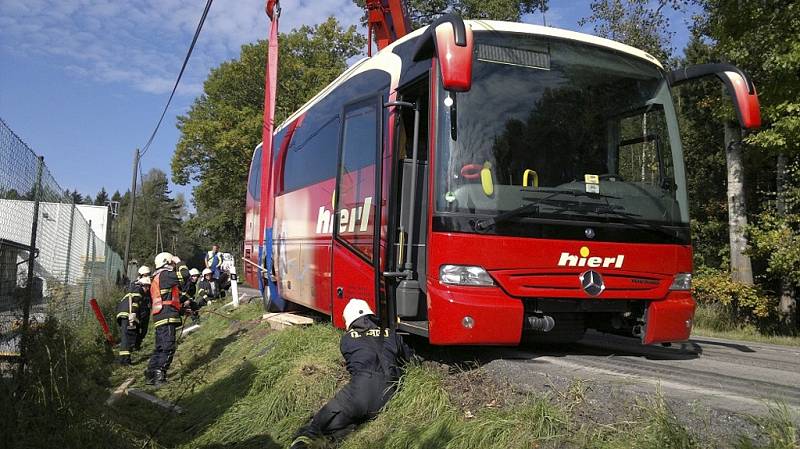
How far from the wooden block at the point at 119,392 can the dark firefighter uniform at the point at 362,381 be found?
3.60m

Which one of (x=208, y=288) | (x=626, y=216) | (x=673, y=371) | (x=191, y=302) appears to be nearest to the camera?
(x=673, y=371)

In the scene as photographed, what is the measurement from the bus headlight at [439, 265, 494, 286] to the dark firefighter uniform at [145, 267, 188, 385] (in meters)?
5.24

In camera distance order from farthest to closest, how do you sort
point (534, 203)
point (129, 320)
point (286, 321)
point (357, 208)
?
point (129, 320) → point (286, 321) → point (357, 208) → point (534, 203)

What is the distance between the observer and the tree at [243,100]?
109 ft

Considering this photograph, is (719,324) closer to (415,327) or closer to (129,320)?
(415,327)

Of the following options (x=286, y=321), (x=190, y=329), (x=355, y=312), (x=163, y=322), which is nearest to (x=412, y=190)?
(x=355, y=312)

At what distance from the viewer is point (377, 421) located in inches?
205

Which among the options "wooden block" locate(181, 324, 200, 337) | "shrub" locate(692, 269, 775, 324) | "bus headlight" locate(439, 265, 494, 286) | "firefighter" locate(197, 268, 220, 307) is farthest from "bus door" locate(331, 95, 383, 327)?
"firefighter" locate(197, 268, 220, 307)

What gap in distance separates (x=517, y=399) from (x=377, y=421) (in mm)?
1381

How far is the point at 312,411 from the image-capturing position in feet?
19.8

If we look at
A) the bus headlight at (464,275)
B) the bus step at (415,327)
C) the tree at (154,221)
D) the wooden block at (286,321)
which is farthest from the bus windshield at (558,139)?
the tree at (154,221)

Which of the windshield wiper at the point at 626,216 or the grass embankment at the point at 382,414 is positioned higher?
the windshield wiper at the point at 626,216

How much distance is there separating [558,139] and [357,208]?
7.86ft

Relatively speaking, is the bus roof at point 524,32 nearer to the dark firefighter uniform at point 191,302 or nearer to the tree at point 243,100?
the dark firefighter uniform at point 191,302
